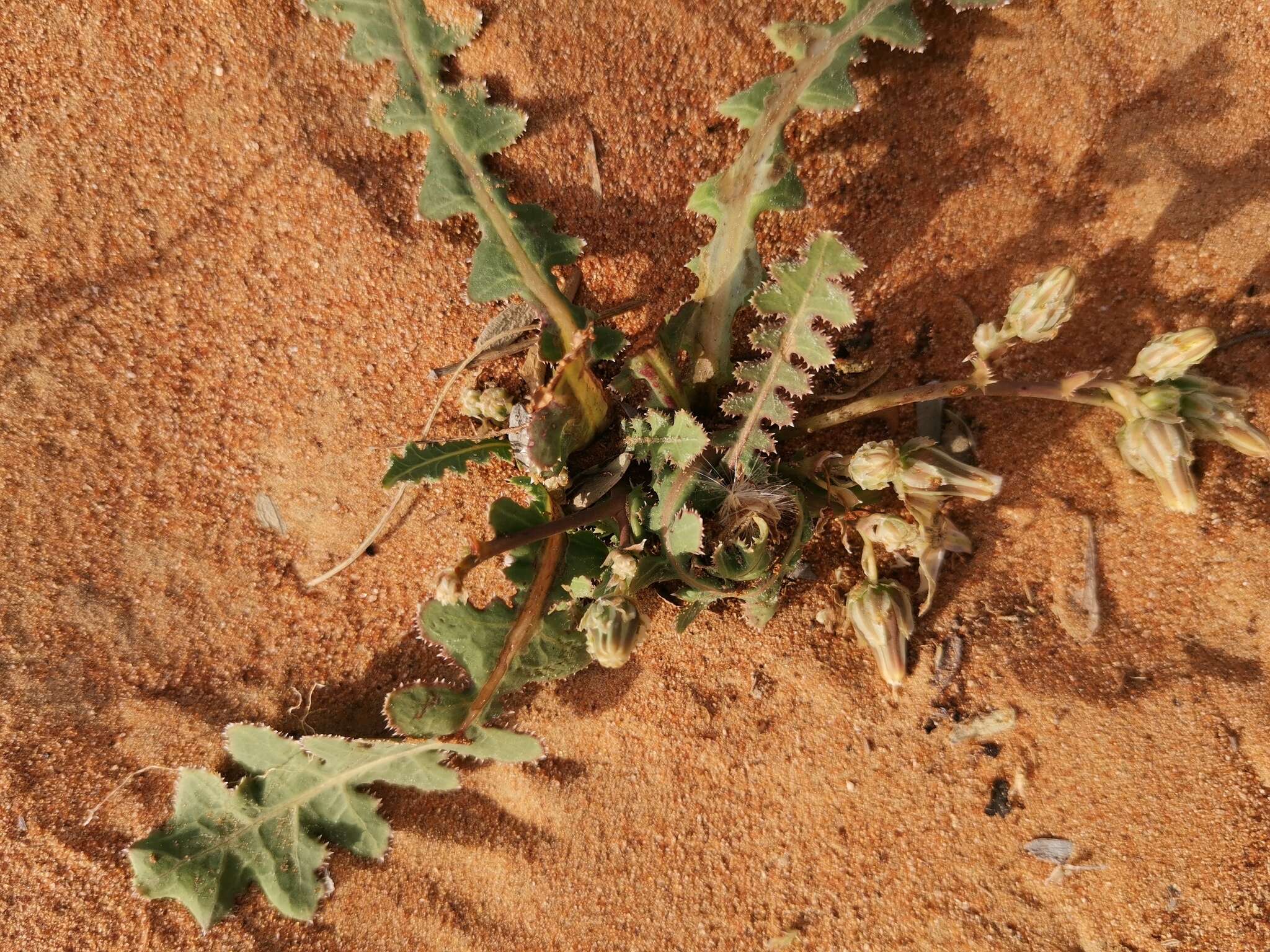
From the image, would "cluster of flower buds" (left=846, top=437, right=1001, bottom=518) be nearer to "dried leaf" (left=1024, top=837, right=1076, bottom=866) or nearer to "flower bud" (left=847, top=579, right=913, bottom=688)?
"flower bud" (left=847, top=579, right=913, bottom=688)

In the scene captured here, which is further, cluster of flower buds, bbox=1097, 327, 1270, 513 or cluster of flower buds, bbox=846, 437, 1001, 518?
cluster of flower buds, bbox=846, 437, 1001, 518

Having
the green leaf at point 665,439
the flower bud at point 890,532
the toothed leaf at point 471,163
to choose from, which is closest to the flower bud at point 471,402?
the toothed leaf at point 471,163

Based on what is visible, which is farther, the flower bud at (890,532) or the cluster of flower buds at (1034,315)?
the flower bud at (890,532)

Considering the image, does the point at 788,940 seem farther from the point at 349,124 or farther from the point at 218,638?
the point at 349,124

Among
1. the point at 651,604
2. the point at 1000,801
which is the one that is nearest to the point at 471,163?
the point at 651,604

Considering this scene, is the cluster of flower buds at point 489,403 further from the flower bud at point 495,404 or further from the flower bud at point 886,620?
the flower bud at point 886,620

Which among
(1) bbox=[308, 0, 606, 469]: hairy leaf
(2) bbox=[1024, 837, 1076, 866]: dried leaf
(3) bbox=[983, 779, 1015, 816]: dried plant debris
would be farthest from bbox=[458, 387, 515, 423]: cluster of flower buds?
(2) bbox=[1024, 837, 1076, 866]: dried leaf

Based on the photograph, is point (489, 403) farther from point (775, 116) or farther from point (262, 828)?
point (262, 828)
